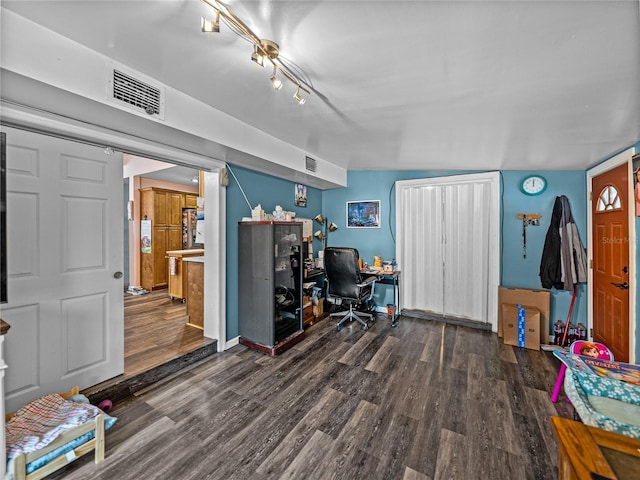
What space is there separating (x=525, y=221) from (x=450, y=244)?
0.95 meters

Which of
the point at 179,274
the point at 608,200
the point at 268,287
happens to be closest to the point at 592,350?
the point at 608,200

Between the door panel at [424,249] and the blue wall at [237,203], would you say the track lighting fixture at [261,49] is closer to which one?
the blue wall at [237,203]

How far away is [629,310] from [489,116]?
2153mm

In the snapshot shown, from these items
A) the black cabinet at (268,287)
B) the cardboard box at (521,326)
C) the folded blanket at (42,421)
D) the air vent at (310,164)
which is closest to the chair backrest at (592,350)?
the cardboard box at (521,326)

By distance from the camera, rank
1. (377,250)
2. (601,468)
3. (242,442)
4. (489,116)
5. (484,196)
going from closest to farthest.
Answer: (601,468) → (242,442) → (489,116) → (484,196) → (377,250)

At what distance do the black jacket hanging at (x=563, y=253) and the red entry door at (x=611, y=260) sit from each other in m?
0.13

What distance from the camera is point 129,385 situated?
2160 millimetres

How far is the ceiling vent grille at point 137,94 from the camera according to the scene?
60.0 inches

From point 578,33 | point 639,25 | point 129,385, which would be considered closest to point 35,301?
point 129,385

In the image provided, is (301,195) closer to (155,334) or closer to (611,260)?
(155,334)

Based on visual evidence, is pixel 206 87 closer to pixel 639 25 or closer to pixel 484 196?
pixel 639 25

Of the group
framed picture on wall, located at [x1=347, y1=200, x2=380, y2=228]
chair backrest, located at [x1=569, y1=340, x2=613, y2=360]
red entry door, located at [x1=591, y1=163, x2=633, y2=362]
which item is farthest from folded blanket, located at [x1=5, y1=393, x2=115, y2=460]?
red entry door, located at [x1=591, y1=163, x2=633, y2=362]

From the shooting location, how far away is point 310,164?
3396 mm

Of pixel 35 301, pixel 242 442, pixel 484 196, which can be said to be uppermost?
pixel 484 196
